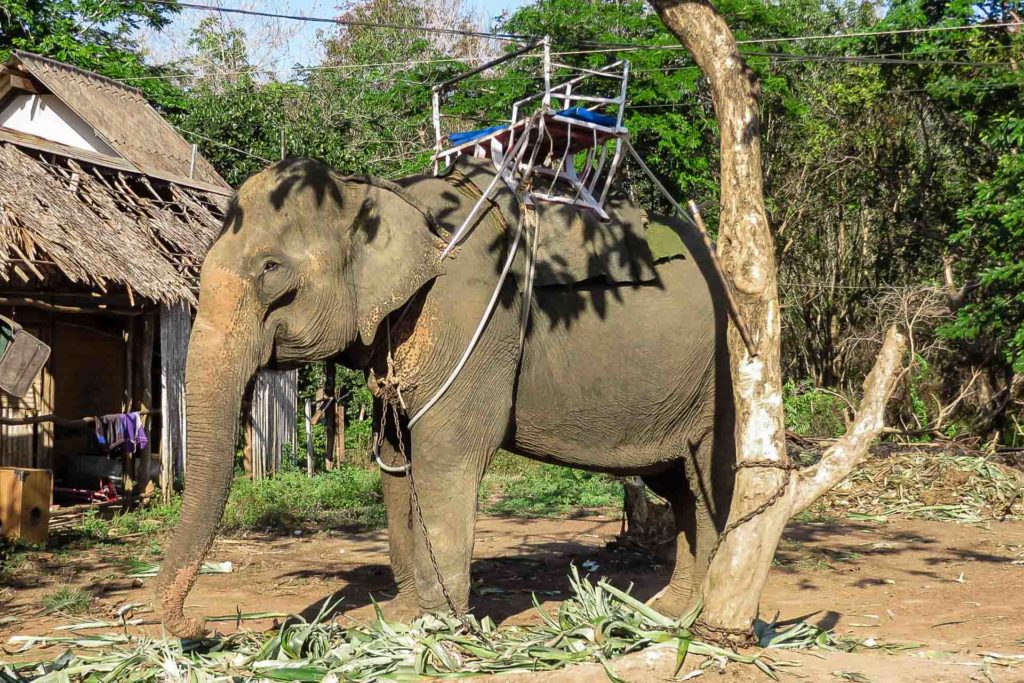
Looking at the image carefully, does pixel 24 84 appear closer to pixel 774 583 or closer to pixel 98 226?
pixel 98 226

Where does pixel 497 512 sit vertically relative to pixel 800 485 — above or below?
below

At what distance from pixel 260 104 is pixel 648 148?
24.0 feet

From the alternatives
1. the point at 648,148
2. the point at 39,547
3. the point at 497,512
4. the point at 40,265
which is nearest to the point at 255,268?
the point at 39,547

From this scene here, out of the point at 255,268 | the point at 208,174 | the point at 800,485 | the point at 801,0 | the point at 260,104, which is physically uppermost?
the point at 801,0

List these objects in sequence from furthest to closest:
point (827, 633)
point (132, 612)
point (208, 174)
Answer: point (208, 174), point (132, 612), point (827, 633)

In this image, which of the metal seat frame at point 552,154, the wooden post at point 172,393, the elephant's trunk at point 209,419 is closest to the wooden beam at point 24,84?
the wooden post at point 172,393

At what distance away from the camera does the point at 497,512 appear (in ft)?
41.0

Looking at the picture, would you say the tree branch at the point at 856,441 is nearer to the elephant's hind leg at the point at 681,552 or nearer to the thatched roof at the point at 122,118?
the elephant's hind leg at the point at 681,552

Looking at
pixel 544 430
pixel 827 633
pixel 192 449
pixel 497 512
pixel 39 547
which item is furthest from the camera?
pixel 497 512

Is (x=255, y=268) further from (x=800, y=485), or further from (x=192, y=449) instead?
(x=800, y=485)

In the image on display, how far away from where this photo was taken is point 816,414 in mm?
19047

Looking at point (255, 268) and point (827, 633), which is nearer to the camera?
point (255, 268)

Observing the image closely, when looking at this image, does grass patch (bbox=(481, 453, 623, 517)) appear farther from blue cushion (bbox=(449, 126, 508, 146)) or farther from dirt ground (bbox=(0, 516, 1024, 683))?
blue cushion (bbox=(449, 126, 508, 146))

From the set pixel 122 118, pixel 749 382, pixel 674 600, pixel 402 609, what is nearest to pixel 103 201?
pixel 122 118
